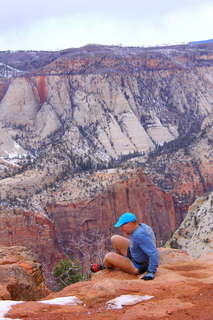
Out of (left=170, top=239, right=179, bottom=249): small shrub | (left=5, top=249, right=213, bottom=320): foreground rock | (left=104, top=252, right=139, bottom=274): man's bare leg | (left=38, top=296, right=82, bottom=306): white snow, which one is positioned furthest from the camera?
(left=170, top=239, right=179, bottom=249): small shrub

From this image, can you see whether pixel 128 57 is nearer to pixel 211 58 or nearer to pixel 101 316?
pixel 211 58

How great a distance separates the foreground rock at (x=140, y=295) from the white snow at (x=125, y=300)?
2 cm

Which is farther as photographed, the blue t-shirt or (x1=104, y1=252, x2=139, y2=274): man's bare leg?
(x1=104, y1=252, x2=139, y2=274): man's bare leg

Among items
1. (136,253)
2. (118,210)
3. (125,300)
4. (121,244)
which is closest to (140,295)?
(125,300)

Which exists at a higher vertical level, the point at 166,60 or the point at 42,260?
the point at 166,60

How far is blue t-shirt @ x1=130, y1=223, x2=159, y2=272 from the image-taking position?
36.7 feet

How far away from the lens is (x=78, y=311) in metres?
9.47

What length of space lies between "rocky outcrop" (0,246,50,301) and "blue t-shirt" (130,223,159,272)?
8.91ft

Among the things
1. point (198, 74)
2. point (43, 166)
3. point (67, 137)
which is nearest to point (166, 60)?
point (198, 74)

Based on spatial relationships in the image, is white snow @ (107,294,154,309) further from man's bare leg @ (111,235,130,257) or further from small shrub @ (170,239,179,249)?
small shrub @ (170,239,179,249)

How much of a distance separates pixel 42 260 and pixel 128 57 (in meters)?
83.2

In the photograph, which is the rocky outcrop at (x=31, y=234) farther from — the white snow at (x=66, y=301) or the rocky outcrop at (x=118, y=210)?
the white snow at (x=66, y=301)

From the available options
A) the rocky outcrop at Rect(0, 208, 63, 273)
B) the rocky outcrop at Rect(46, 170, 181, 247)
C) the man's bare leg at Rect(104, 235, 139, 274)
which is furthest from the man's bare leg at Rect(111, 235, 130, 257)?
the rocky outcrop at Rect(46, 170, 181, 247)

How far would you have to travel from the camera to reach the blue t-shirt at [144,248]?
1117 cm
